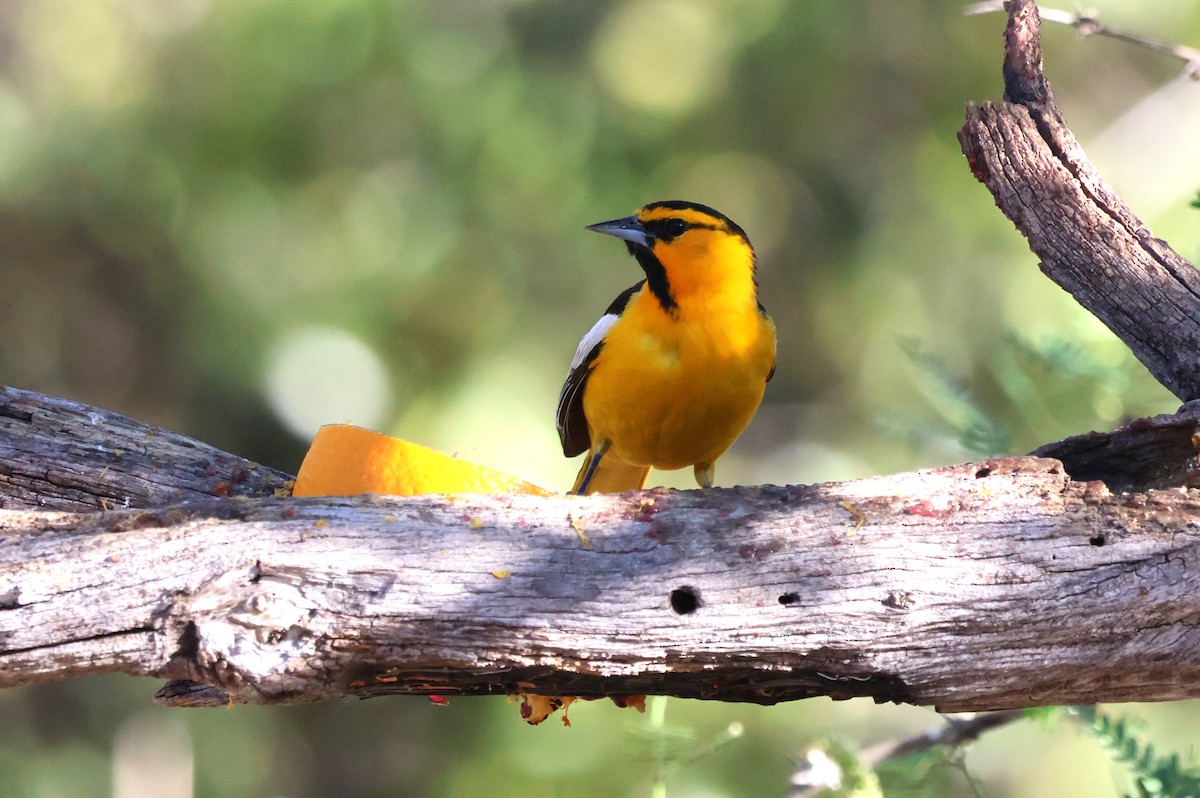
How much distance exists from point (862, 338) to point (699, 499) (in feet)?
17.1

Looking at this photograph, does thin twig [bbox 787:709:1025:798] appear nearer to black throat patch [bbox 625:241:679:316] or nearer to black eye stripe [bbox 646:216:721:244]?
black throat patch [bbox 625:241:679:316]

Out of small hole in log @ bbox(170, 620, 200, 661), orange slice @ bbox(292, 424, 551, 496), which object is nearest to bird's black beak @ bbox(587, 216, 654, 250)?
orange slice @ bbox(292, 424, 551, 496)

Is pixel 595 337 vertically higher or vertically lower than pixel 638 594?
higher

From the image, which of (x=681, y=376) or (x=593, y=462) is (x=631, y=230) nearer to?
(x=681, y=376)

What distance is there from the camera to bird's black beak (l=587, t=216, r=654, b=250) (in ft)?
13.4

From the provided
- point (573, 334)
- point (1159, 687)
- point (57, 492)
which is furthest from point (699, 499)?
point (573, 334)

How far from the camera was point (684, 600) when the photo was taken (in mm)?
2293

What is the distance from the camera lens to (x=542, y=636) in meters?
A: 2.21

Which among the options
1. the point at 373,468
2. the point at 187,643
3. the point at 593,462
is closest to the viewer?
the point at 187,643

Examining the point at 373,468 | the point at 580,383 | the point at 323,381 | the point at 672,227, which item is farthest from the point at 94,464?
the point at 323,381

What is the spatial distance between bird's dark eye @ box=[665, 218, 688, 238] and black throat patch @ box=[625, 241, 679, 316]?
0.10 metres

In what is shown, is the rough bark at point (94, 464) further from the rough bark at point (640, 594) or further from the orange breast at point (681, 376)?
the orange breast at point (681, 376)

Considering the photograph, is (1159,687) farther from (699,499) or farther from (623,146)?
(623,146)

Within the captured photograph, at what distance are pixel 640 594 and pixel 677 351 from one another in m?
1.55
